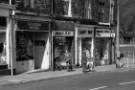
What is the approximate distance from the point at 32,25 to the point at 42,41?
248 cm

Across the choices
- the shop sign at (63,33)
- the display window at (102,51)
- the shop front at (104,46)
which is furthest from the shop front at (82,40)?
the display window at (102,51)

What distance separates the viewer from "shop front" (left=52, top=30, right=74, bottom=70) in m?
21.9

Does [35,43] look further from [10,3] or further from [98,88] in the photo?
[98,88]

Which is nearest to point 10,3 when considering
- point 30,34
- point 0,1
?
point 0,1

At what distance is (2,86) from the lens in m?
13.9

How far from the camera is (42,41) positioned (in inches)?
859

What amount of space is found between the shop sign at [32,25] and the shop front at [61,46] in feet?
3.20

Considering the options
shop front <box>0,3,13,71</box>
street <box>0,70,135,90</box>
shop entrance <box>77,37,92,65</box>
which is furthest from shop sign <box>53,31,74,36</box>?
street <box>0,70,135,90</box>

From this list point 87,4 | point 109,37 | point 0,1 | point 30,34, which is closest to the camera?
point 0,1

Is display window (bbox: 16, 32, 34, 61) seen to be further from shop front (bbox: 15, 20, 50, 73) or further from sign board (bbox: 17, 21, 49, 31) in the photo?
sign board (bbox: 17, 21, 49, 31)

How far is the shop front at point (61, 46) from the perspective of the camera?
862 inches

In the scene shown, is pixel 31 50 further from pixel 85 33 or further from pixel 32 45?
pixel 85 33

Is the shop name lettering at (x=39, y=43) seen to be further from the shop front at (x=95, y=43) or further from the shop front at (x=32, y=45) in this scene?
the shop front at (x=95, y=43)

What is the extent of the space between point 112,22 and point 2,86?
60.6 ft
